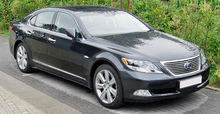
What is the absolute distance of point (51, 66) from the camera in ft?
21.1

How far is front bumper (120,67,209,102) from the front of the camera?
4625mm

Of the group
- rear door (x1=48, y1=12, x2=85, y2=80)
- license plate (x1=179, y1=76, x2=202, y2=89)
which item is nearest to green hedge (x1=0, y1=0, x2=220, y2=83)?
license plate (x1=179, y1=76, x2=202, y2=89)

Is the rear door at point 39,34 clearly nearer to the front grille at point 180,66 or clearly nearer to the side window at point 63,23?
the side window at point 63,23

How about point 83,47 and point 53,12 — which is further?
point 53,12

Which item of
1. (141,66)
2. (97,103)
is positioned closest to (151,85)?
(141,66)

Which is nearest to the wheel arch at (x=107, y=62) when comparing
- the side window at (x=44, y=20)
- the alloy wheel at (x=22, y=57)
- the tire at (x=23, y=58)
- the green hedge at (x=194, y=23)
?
the green hedge at (x=194, y=23)

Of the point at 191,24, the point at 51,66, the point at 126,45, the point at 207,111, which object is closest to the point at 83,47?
the point at 126,45

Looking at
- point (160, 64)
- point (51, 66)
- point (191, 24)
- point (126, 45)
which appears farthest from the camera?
point (191, 24)

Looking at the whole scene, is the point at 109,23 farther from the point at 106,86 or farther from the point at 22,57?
the point at 22,57

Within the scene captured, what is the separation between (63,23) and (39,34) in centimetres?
78

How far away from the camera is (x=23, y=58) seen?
292 inches

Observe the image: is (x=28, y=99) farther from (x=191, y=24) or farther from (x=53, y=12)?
(x=191, y=24)

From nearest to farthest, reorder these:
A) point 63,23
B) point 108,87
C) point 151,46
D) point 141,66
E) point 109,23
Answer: point 141,66, point 108,87, point 151,46, point 109,23, point 63,23

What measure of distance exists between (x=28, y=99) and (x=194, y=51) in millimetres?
2968
